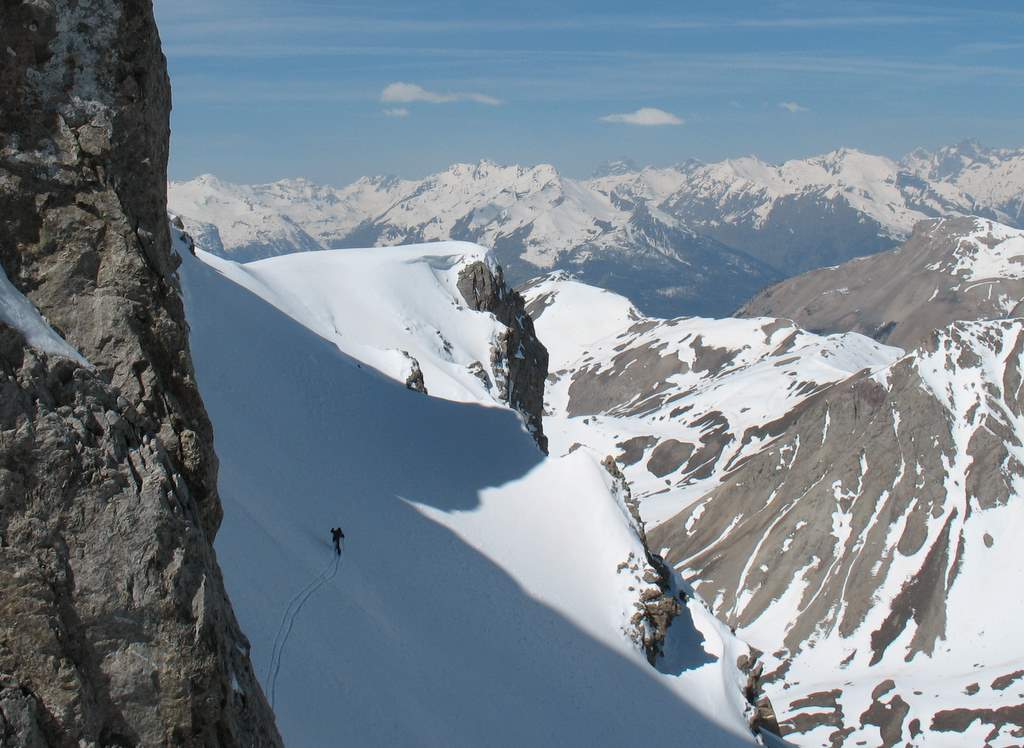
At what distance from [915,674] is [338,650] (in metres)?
144

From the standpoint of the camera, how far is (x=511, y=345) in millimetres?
106188

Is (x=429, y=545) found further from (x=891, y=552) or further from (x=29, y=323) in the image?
(x=891, y=552)

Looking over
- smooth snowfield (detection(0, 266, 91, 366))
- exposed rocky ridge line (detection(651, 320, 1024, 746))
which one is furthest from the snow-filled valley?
A: smooth snowfield (detection(0, 266, 91, 366))

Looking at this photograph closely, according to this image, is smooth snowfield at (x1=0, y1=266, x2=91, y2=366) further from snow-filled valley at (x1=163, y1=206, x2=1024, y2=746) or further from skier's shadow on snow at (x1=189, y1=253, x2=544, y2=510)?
skier's shadow on snow at (x1=189, y1=253, x2=544, y2=510)

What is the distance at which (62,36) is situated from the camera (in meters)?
16.7

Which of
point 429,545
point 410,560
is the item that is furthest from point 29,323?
point 429,545

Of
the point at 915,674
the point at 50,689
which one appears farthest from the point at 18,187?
the point at 915,674

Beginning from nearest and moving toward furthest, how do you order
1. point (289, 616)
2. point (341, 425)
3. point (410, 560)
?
point (289, 616), point (410, 560), point (341, 425)

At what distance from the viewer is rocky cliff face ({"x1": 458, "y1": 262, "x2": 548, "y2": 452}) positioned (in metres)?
102

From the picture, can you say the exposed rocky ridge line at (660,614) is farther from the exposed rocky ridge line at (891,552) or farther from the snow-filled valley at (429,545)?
the exposed rocky ridge line at (891,552)

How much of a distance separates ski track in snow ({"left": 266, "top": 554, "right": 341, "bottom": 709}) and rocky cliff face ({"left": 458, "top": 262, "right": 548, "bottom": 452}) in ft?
194

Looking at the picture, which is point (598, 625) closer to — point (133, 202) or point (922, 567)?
point (133, 202)

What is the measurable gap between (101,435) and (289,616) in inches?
755

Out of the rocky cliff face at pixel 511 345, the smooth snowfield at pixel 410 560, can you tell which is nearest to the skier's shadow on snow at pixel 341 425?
the smooth snowfield at pixel 410 560
